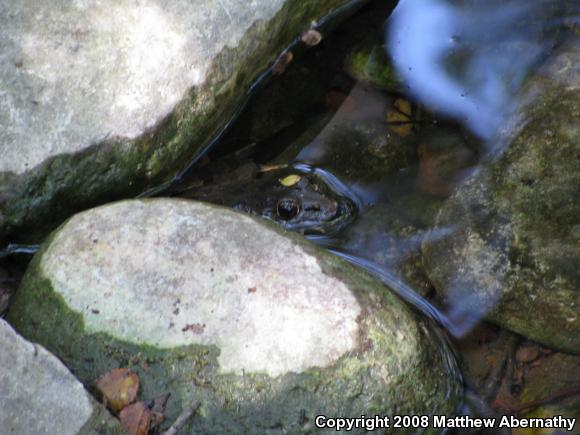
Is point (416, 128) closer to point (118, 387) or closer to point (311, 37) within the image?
point (311, 37)

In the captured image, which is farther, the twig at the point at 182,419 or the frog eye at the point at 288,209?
the frog eye at the point at 288,209

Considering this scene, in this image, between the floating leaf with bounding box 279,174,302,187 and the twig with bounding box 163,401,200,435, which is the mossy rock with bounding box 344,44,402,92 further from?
the twig with bounding box 163,401,200,435

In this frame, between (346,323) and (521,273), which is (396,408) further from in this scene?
(521,273)

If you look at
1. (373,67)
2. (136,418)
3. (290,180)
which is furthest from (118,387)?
(373,67)

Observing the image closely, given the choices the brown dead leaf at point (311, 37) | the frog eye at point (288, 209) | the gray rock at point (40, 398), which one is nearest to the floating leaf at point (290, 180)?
the frog eye at point (288, 209)

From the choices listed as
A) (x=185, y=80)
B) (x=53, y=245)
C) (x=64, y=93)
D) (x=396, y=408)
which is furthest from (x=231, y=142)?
(x=396, y=408)

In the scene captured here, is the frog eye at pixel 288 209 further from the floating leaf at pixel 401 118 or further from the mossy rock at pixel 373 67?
the mossy rock at pixel 373 67
